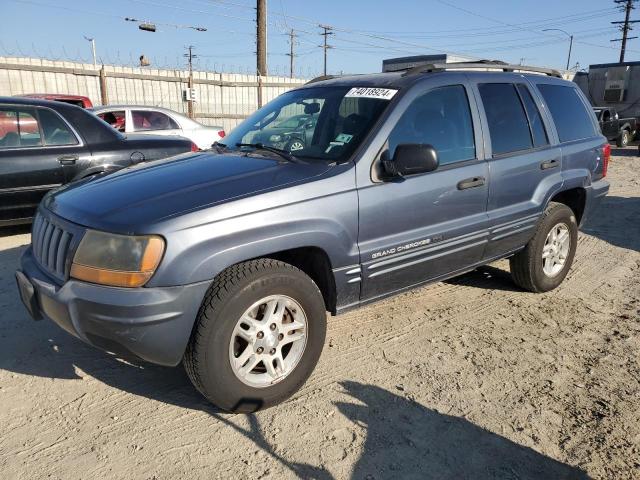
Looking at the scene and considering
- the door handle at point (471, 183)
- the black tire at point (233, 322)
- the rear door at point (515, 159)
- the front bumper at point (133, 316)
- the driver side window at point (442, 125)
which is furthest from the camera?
the rear door at point (515, 159)

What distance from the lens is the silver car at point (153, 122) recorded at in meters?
9.48

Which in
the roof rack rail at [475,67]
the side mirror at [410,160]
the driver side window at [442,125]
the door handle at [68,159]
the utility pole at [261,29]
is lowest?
the door handle at [68,159]

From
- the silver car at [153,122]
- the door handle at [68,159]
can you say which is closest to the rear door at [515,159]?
the door handle at [68,159]

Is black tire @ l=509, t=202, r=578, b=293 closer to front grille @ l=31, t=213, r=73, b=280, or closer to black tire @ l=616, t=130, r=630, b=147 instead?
front grille @ l=31, t=213, r=73, b=280

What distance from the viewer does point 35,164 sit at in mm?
5625

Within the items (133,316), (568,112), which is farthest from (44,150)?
(568,112)

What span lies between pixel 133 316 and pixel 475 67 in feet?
10.3

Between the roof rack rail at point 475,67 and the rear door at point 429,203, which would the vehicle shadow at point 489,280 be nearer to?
the rear door at point 429,203

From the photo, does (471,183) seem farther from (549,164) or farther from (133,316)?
(133,316)

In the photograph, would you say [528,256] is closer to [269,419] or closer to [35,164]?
[269,419]

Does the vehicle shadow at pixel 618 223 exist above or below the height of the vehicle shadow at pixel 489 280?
above

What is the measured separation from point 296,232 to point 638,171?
12305mm

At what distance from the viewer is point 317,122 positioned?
3.65 meters

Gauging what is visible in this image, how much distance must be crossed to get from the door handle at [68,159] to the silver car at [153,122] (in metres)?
3.55
